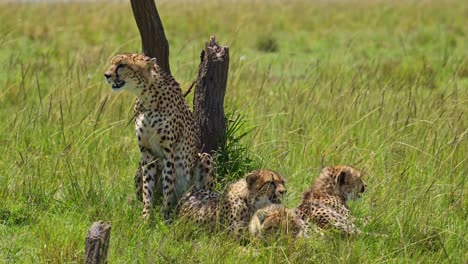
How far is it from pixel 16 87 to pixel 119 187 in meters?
3.23

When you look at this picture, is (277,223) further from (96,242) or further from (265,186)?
(96,242)

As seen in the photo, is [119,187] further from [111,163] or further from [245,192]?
[245,192]

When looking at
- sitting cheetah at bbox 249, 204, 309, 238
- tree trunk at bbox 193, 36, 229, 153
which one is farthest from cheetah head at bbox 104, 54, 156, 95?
sitting cheetah at bbox 249, 204, 309, 238

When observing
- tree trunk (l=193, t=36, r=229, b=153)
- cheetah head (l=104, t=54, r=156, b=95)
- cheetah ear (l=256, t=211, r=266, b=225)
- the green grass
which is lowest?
the green grass

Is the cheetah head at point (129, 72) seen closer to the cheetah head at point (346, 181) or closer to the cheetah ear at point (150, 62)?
the cheetah ear at point (150, 62)

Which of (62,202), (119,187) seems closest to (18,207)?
(62,202)

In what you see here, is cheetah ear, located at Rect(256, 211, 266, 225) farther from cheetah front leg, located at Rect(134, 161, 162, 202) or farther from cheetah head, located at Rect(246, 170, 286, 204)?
cheetah front leg, located at Rect(134, 161, 162, 202)

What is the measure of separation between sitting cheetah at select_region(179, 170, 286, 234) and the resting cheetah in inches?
12.8

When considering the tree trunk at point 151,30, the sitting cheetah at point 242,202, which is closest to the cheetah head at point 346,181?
the sitting cheetah at point 242,202

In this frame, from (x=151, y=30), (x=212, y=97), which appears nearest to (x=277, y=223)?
(x=212, y=97)

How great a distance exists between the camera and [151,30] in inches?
233

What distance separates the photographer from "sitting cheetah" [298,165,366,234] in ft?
16.6

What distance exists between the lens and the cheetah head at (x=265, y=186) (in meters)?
4.96

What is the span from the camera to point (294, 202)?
5.58 m
